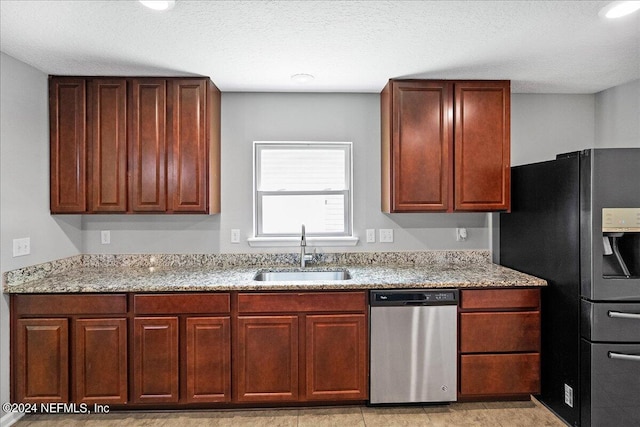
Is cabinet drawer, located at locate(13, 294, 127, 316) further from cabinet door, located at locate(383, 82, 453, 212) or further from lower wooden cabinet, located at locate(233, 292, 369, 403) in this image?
cabinet door, located at locate(383, 82, 453, 212)

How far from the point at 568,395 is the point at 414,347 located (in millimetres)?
979

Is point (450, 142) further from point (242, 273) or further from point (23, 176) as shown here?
point (23, 176)

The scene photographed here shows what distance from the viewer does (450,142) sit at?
2.98m

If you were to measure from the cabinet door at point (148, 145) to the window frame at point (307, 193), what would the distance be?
2.47 ft

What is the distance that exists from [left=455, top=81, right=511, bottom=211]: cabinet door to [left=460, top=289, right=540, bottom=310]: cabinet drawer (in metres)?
0.72

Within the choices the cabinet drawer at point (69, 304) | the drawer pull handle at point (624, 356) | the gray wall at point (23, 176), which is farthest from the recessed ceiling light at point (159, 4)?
the drawer pull handle at point (624, 356)

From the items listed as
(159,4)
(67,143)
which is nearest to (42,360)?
(67,143)

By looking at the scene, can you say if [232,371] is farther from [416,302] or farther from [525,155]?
[525,155]

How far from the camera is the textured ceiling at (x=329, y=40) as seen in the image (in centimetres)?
195

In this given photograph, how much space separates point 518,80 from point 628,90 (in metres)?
0.92

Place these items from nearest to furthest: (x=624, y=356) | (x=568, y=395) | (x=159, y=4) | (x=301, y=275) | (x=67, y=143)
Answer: (x=159, y=4), (x=624, y=356), (x=568, y=395), (x=67, y=143), (x=301, y=275)

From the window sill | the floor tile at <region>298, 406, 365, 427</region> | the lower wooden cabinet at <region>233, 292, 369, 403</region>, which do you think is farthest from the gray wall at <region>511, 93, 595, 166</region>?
the floor tile at <region>298, 406, 365, 427</region>

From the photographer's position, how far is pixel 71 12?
1.97m

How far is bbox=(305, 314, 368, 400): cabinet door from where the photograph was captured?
2.62 m
